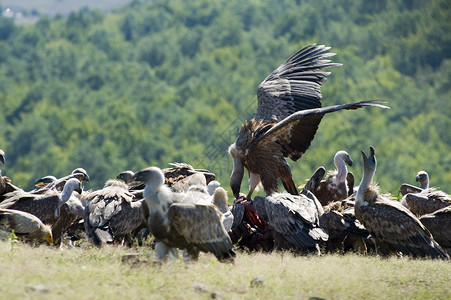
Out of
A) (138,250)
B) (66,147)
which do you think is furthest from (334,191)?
(66,147)

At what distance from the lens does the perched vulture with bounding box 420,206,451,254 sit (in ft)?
30.9

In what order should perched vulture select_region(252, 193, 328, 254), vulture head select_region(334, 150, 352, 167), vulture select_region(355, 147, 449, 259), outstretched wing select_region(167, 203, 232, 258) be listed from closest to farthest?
outstretched wing select_region(167, 203, 232, 258) → vulture select_region(355, 147, 449, 259) → perched vulture select_region(252, 193, 328, 254) → vulture head select_region(334, 150, 352, 167)

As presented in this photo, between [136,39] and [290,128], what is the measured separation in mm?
54919

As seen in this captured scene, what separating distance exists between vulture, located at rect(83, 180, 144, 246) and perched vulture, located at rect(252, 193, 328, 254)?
165 cm

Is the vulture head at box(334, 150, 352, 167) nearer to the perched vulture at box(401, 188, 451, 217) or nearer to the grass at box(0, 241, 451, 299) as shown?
the perched vulture at box(401, 188, 451, 217)

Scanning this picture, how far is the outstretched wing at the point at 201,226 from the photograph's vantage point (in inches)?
283

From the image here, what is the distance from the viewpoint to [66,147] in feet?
171

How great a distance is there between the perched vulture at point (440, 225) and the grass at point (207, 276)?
2.94 feet

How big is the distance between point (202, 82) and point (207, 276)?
4798 cm

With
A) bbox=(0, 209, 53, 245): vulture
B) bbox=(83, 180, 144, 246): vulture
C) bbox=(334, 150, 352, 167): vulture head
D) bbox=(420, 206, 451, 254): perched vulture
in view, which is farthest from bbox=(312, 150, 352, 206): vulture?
bbox=(0, 209, 53, 245): vulture

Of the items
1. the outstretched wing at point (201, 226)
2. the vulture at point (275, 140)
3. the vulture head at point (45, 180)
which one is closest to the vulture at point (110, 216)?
the outstretched wing at point (201, 226)

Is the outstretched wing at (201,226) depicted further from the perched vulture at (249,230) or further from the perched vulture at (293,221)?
the perched vulture at (249,230)

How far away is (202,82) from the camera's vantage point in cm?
5447

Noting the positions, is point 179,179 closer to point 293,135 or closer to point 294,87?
point 293,135
